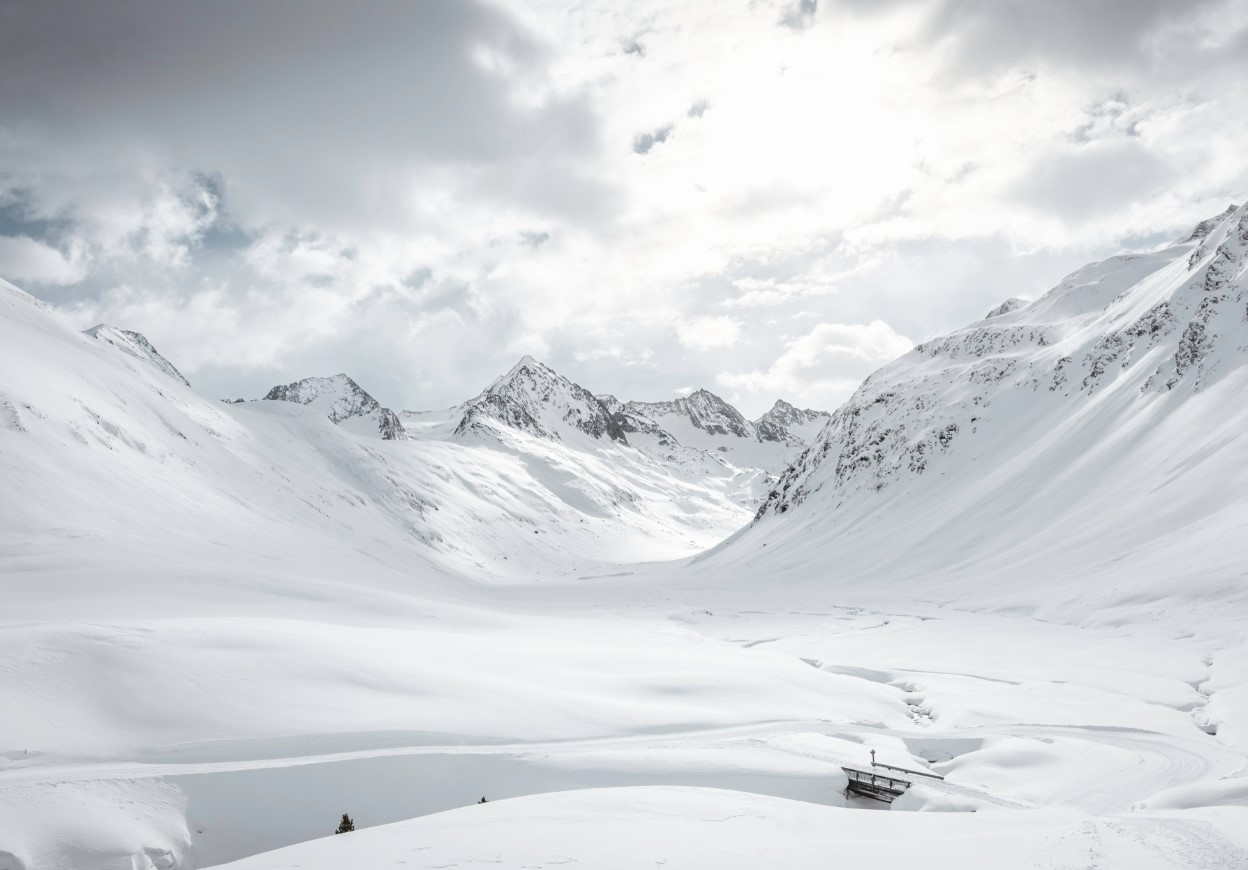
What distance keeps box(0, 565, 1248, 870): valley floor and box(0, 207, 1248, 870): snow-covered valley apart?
0.10m

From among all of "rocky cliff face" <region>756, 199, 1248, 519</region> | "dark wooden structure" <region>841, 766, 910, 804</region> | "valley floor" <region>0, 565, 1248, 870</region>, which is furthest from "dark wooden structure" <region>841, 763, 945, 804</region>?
"rocky cliff face" <region>756, 199, 1248, 519</region>

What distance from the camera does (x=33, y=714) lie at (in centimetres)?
1523

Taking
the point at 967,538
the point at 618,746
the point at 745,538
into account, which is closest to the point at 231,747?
the point at 618,746

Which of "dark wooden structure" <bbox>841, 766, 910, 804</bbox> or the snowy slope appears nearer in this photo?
the snowy slope

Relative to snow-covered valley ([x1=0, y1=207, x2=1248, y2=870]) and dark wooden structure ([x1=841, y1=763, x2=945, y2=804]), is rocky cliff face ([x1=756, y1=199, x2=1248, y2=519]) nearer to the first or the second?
snow-covered valley ([x1=0, y1=207, x2=1248, y2=870])

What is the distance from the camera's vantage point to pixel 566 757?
17531mm

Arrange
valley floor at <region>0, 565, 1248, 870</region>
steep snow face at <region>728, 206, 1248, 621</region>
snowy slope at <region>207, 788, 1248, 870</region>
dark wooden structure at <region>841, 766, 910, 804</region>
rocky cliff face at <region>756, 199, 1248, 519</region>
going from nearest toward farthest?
snowy slope at <region>207, 788, 1248, 870</region> → valley floor at <region>0, 565, 1248, 870</region> → dark wooden structure at <region>841, 766, 910, 804</region> → steep snow face at <region>728, 206, 1248, 621</region> → rocky cliff face at <region>756, 199, 1248, 519</region>

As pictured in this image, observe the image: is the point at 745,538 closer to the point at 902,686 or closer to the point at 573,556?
the point at 573,556

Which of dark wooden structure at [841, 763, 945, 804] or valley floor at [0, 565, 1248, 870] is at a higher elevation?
valley floor at [0, 565, 1248, 870]

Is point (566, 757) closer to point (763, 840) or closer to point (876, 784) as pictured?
point (763, 840)

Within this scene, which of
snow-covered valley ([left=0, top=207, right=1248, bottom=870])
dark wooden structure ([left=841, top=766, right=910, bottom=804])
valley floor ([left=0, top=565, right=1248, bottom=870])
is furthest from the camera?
dark wooden structure ([left=841, top=766, right=910, bottom=804])

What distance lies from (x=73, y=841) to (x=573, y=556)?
12706cm

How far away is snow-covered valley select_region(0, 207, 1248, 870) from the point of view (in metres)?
12.5

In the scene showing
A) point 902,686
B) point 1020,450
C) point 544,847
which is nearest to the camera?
point 544,847
